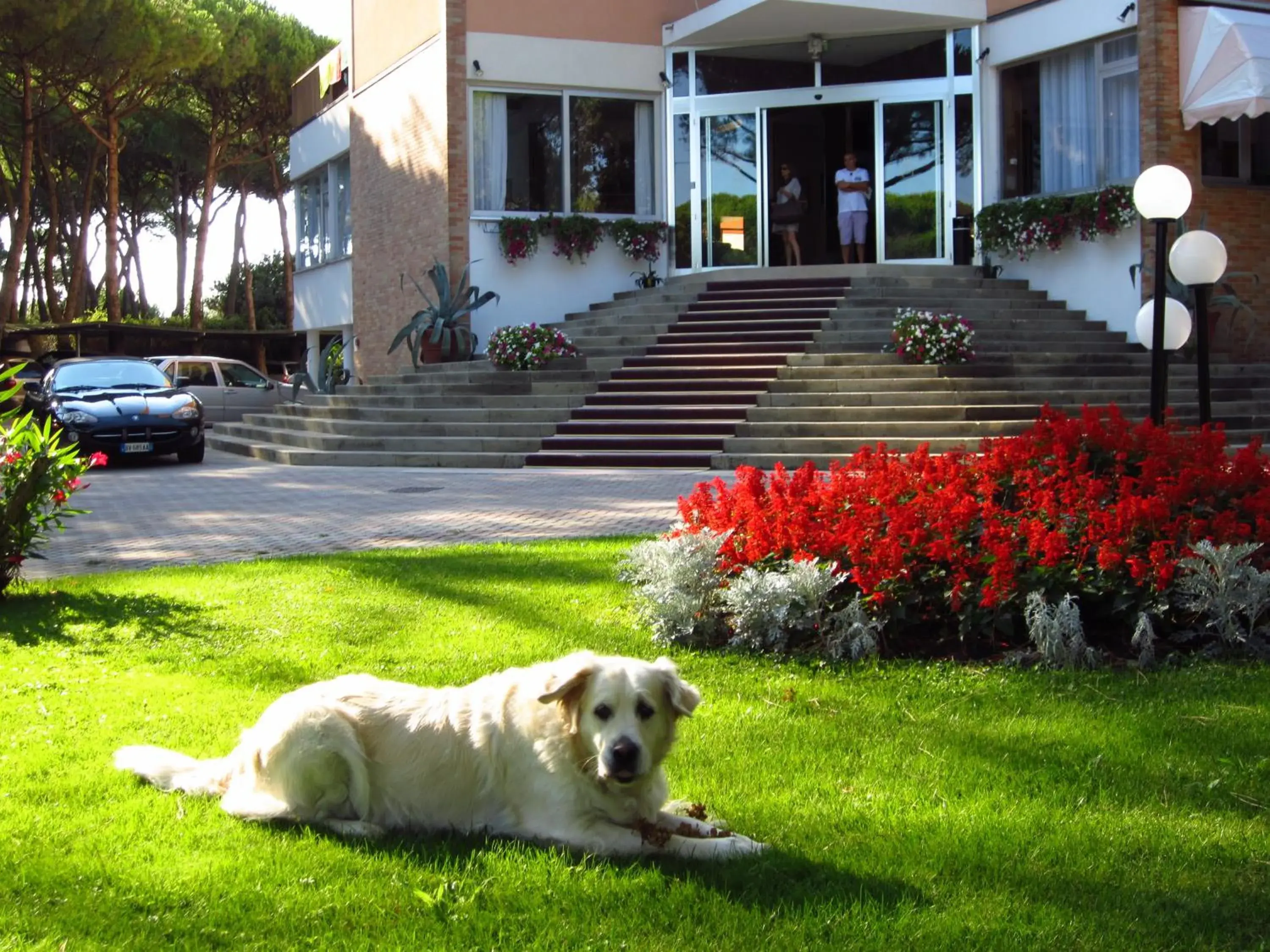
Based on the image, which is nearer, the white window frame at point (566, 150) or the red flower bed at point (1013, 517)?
the red flower bed at point (1013, 517)

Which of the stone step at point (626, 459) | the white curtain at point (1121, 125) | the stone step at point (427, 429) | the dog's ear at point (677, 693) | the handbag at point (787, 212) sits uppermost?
the white curtain at point (1121, 125)

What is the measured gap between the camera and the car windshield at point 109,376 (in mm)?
20688

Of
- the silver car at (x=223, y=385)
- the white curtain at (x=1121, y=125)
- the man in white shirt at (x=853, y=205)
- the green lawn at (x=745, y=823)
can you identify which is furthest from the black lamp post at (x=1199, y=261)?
the silver car at (x=223, y=385)

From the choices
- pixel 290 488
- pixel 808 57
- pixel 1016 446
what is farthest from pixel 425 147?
pixel 1016 446

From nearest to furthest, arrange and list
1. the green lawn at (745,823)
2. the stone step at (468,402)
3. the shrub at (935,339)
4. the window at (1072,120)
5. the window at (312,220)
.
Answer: the green lawn at (745,823), the shrub at (935,339), the stone step at (468,402), the window at (1072,120), the window at (312,220)

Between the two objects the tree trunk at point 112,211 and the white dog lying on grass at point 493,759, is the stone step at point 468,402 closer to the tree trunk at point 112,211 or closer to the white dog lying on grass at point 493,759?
the white dog lying on grass at point 493,759

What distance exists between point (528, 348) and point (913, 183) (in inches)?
322

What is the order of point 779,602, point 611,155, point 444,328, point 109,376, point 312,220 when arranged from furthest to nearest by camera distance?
point 312,220, point 611,155, point 444,328, point 109,376, point 779,602

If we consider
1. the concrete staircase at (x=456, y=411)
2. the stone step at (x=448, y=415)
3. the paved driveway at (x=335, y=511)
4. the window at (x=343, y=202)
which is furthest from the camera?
the window at (x=343, y=202)

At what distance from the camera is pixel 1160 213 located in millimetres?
10766

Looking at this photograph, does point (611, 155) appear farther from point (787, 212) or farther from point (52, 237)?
point (52, 237)

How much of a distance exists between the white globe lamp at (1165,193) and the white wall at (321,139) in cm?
2238

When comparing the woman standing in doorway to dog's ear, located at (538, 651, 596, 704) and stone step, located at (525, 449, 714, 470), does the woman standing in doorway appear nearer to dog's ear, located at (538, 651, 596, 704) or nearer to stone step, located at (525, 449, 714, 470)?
stone step, located at (525, 449, 714, 470)

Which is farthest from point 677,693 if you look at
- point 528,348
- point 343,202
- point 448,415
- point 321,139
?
point 321,139
